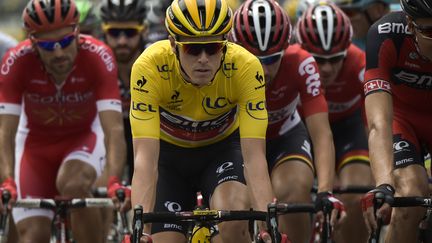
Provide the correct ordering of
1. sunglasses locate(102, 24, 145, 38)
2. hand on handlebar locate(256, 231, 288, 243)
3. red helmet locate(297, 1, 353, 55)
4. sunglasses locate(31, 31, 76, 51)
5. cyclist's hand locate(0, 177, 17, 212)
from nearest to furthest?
hand on handlebar locate(256, 231, 288, 243)
cyclist's hand locate(0, 177, 17, 212)
sunglasses locate(31, 31, 76, 51)
red helmet locate(297, 1, 353, 55)
sunglasses locate(102, 24, 145, 38)

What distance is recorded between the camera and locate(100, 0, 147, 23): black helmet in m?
13.0

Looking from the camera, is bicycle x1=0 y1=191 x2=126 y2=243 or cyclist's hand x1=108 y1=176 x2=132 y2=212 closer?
cyclist's hand x1=108 y1=176 x2=132 y2=212

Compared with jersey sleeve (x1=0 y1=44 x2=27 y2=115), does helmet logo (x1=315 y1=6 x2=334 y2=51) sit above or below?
above

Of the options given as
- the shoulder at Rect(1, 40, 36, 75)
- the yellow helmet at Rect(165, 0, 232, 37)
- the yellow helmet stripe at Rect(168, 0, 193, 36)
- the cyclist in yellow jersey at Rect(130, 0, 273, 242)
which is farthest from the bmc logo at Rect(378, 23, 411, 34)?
the shoulder at Rect(1, 40, 36, 75)

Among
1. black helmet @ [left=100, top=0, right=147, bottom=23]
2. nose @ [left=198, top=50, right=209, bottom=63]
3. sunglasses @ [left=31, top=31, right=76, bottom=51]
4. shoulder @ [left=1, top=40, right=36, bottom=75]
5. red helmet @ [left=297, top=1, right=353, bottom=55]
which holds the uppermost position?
black helmet @ [left=100, top=0, right=147, bottom=23]

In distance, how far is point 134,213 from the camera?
21.8 feet

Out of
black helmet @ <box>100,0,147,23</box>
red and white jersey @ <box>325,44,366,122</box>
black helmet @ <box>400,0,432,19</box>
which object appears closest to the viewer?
black helmet @ <box>400,0,432,19</box>

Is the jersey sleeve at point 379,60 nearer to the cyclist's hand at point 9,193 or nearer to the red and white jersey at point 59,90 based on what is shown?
the cyclist's hand at point 9,193

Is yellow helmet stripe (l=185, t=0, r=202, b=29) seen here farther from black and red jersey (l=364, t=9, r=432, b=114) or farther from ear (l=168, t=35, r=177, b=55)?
black and red jersey (l=364, t=9, r=432, b=114)

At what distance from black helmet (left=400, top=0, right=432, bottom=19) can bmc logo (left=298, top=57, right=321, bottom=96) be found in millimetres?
2221

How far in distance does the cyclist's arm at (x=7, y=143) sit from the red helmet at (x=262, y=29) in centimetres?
209

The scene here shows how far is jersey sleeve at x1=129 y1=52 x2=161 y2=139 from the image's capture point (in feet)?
24.5

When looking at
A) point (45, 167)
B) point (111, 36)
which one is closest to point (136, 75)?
point (45, 167)

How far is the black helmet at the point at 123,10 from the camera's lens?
1300 centimetres
